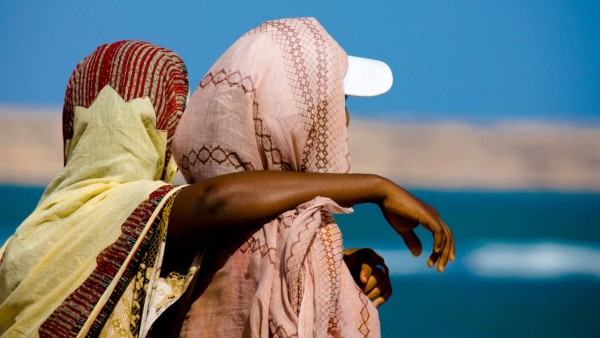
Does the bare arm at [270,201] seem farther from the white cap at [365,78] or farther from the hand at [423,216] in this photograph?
the white cap at [365,78]

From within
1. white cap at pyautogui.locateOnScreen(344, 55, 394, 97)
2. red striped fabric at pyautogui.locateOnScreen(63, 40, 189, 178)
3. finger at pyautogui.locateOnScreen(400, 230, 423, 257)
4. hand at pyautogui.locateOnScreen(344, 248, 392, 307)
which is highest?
white cap at pyautogui.locateOnScreen(344, 55, 394, 97)

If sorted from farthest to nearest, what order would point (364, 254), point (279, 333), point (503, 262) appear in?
point (503, 262) → point (364, 254) → point (279, 333)

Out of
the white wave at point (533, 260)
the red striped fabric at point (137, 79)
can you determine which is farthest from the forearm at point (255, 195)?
the white wave at point (533, 260)

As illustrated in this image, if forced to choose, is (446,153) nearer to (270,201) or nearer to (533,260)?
(533,260)

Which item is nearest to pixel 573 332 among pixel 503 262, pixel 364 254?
pixel 503 262

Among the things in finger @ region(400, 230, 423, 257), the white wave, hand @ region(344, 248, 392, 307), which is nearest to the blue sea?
the white wave

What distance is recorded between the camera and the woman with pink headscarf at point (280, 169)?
1.29 meters

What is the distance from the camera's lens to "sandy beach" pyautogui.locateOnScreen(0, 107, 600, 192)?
478cm

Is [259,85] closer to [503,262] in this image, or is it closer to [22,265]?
[22,265]

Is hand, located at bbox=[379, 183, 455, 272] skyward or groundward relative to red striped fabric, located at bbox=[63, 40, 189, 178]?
groundward

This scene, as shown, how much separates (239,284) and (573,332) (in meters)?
2.70

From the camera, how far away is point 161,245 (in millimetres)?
1306

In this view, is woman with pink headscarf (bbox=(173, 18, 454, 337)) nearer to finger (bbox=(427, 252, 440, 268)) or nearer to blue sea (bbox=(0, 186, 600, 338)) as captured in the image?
finger (bbox=(427, 252, 440, 268))

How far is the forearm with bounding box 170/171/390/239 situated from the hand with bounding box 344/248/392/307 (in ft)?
0.58
